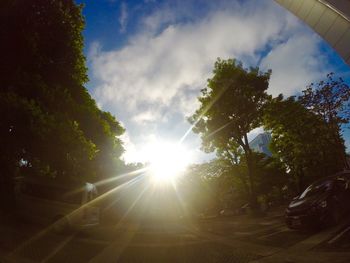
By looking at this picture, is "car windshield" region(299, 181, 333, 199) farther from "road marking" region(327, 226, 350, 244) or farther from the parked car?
the parked car

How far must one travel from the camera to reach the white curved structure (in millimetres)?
4609

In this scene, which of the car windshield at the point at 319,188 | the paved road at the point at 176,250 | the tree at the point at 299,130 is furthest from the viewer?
the tree at the point at 299,130

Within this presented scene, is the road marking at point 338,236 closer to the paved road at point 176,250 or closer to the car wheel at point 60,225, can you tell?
the paved road at point 176,250

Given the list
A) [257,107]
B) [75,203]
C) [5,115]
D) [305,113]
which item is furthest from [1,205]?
[305,113]

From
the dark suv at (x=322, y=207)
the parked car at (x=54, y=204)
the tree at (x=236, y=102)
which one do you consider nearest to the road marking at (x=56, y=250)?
the parked car at (x=54, y=204)

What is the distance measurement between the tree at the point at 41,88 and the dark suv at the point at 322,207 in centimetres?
822

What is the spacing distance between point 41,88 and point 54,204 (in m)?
4.76

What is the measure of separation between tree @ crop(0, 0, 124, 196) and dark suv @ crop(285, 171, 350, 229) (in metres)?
8.22

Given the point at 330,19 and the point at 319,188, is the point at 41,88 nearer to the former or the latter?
the point at 330,19

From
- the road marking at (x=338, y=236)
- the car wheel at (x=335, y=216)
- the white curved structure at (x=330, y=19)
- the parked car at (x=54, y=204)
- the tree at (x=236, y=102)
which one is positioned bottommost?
the road marking at (x=338, y=236)

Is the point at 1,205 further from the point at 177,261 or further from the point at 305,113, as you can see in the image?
the point at 305,113

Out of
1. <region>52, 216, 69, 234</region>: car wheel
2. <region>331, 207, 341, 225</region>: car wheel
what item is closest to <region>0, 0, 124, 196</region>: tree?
<region>52, 216, 69, 234</region>: car wheel

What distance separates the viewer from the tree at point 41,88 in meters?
7.92

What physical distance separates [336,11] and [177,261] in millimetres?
6523
